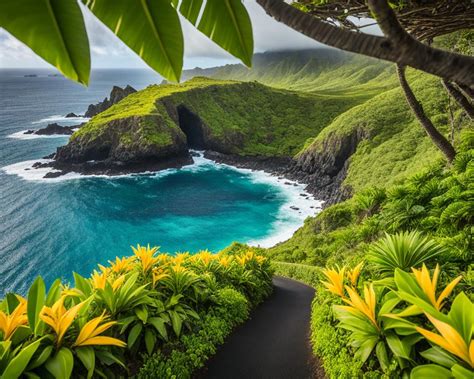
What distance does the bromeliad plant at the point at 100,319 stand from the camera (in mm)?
3082

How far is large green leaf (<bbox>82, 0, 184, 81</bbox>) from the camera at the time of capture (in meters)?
1.11

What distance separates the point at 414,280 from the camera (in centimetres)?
345

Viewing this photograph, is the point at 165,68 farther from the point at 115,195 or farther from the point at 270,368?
the point at 115,195

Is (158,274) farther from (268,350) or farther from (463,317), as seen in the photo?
(463,317)

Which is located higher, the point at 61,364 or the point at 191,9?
the point at 191,9

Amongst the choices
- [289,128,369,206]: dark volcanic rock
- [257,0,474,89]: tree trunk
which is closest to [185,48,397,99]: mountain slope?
[289,128,369,206]: dark volcanic rock

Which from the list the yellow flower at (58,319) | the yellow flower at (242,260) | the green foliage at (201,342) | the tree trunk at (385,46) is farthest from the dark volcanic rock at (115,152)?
the tree trunk at (385,46)

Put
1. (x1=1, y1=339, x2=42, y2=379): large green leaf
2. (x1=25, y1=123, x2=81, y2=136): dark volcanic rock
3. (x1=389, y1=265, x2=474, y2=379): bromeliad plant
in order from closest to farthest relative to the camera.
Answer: (x1=389, y1=265, x2=474, y2=379): bromeliad plant → (x1=1, y1=339, x2=42, y2=379): large green leaf → (x1=25, y1=123, x2=81, y2=136): dark volcanic rock

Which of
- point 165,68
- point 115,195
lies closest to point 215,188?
point 115,195

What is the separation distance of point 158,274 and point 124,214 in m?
34.2

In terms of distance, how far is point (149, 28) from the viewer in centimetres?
122

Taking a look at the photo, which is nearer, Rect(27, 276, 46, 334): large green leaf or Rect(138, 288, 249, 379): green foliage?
Rect(27, 276, 46, 334): large green leaf

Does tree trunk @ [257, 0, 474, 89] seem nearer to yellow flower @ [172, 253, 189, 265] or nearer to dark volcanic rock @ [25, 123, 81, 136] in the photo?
yellow flower @ [172, 253, 189, 265]

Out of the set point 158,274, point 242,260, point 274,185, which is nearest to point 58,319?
point 158,274
